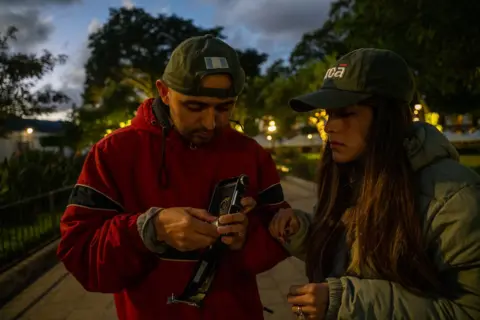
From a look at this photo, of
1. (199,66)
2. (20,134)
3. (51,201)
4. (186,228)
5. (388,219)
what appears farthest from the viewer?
(20,134)

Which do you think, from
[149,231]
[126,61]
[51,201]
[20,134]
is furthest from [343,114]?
[126,61]

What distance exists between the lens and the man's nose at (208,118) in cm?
171

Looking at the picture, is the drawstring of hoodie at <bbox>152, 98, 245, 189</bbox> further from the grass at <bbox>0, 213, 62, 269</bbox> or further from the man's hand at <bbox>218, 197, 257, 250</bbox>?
the grass at <bbox>0, 213, 62, 269</bbox>

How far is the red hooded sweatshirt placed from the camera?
5.08 feet

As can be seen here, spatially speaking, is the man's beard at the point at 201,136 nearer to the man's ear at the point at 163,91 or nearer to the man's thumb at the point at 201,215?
the man's ear at the point at 163,91

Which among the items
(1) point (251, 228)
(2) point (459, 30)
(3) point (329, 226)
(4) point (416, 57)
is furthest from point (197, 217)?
(4) point (416, 57)

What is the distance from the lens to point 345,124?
65.8 inches

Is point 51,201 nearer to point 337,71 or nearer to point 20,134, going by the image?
point 337,71

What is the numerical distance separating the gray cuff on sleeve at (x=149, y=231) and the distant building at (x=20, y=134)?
9.32 meters

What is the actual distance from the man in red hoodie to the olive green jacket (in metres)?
0.38

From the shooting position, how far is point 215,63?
1.64 m

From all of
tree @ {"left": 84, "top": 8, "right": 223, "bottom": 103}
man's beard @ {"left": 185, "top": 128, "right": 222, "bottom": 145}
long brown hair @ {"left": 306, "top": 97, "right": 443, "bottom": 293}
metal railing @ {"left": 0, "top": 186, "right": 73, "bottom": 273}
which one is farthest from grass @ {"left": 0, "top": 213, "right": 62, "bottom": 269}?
tree @ {"left": 84, "top": 8, "right": 223, "bottom": 103}

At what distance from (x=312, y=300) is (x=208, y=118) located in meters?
0.70

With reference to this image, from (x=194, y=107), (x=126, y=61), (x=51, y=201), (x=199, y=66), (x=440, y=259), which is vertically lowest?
(x=51, y=201)
